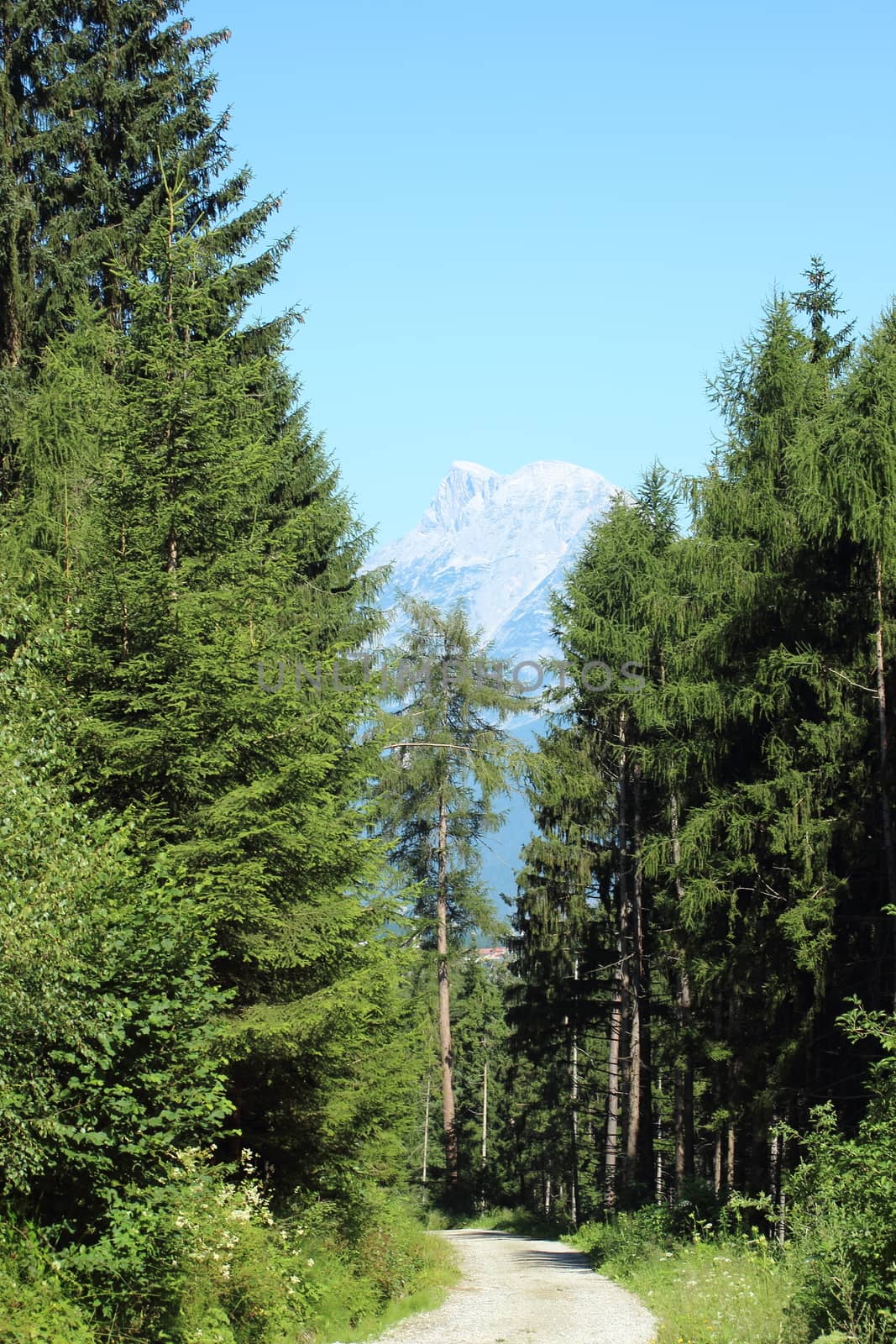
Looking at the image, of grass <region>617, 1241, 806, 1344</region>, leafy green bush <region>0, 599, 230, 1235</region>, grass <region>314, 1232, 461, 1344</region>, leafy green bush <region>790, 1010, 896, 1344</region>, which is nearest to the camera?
leafy green bush <region>0, 599, 230, 1235</region>

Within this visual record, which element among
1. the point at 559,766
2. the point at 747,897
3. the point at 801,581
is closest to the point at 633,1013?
the point at 559,766

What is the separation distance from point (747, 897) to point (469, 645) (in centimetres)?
1802

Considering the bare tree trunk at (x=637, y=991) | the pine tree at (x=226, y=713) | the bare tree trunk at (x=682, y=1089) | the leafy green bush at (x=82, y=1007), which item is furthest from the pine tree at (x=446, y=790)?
the leafy green bush at (x=82, y=1007)

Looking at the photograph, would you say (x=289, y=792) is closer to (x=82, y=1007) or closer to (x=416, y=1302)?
(x=82, y=1007)

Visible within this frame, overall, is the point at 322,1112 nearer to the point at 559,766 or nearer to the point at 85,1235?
the point at 85,1235

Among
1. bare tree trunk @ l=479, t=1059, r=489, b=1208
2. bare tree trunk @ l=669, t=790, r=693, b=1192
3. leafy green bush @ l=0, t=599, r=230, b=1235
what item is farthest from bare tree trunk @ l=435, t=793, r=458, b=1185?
bare tree trunk @ l=479, t=1059, r=489, b=1208

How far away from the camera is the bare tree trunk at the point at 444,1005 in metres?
32.5

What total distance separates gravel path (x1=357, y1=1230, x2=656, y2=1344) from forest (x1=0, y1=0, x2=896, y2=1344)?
740 mm

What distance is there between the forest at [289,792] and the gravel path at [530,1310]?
74cm

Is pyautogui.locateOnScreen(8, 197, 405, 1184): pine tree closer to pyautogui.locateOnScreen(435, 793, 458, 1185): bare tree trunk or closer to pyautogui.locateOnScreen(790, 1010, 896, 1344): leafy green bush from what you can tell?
pyautogui.locateOnScreen(790, 1010, 896, 1344): leafy green bush

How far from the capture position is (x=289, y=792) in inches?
469

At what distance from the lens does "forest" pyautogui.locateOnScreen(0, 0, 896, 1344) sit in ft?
26.9

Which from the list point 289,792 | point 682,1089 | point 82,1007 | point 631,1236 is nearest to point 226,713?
point 289,792

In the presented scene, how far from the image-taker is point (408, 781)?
32625 millimetres
